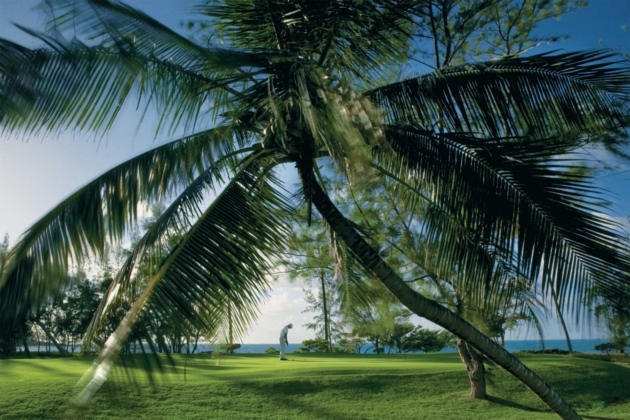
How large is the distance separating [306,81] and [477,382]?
945cm

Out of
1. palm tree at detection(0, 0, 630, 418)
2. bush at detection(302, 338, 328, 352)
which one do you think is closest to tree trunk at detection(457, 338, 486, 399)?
palm tree at detection(0, 0, 630, 418)

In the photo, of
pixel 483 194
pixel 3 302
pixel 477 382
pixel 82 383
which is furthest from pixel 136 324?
pixel 477 382

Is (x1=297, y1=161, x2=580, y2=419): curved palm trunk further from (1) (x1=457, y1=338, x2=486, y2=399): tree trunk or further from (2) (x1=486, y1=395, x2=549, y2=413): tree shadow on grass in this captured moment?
(2) (x1=486, y1=395, x2=549, y2=413): tree shadow on grass

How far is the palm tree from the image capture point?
11.2 feet

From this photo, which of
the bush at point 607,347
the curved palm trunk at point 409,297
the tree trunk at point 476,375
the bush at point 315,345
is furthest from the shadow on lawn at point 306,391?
the bush at point 315,345

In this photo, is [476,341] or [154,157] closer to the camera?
[154,157]

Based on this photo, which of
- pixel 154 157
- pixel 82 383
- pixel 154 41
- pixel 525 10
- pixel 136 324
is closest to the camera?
pixel 82 383

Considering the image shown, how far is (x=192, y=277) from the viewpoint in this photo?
3.60 meters

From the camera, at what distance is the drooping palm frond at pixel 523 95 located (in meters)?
4.32

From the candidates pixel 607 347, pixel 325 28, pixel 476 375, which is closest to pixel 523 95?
pixel 325 28

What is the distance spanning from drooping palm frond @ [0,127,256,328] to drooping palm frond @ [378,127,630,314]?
198 centimetres

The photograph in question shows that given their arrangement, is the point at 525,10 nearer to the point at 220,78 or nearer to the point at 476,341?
the point at 476,341

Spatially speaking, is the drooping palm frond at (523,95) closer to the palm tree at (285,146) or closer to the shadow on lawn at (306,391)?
the palm tree at (285,146)

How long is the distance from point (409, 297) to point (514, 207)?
129 centimetres
